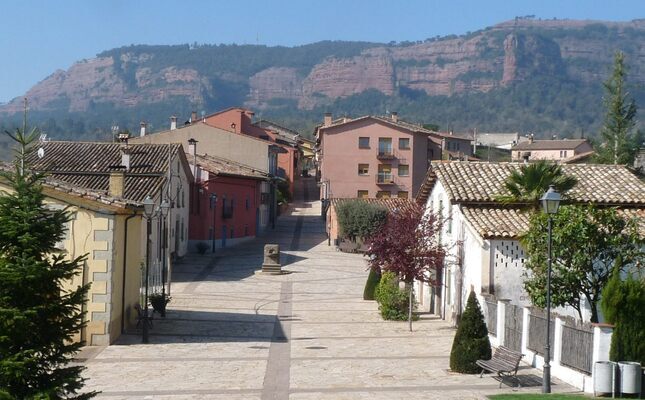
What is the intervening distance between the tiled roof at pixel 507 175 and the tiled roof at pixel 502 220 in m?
0.33

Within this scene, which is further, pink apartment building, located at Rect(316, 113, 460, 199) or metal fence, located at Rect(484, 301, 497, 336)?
pink apartment building, located at Rect(316, 113, 460, 199)

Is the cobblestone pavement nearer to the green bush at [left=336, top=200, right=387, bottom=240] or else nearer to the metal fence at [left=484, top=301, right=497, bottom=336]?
the metal fence at [left=484, top=301, right=497, bottom=336]

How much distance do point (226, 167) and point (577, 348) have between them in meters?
43.5

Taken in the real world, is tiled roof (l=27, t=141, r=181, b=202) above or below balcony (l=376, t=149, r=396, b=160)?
below

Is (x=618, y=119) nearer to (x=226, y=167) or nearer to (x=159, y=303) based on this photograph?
(x=226, y=167)

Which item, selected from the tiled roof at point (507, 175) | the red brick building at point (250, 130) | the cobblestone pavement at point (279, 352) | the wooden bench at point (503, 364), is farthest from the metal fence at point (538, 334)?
the red brick building at point (250, 130)

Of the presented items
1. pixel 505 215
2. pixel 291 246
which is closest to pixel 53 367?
pixel 505 215

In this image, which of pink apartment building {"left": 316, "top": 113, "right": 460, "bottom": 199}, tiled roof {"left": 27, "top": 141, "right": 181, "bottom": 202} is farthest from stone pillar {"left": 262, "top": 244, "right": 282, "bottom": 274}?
pink apartment building {"left": 316, "top": 113, "right": 460, "bottom": 199}

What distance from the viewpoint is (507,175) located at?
95.6 feet

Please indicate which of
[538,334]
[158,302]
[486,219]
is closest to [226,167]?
[158,302]

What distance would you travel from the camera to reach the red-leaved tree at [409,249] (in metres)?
28.2

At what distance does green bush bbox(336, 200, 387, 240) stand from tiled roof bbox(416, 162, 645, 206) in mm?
23729

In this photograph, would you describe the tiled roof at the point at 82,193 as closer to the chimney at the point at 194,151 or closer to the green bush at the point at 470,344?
the green bush at the point at 470,344

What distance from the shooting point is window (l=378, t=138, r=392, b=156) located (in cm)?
7925
